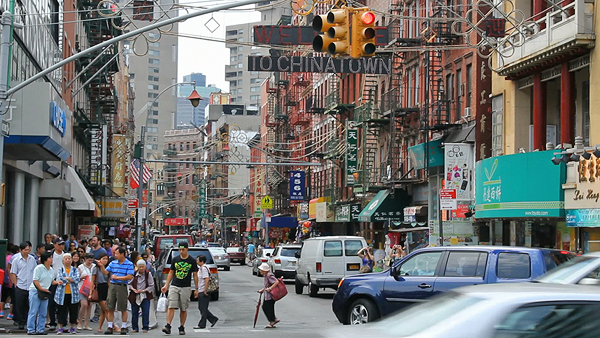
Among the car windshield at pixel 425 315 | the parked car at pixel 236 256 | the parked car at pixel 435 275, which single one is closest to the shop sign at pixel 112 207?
the parked car at pixel 236 256

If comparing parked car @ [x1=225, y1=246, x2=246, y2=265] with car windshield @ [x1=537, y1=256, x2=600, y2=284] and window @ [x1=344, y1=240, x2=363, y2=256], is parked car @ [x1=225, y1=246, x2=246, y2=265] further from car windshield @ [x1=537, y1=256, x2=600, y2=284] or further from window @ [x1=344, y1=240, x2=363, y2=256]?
car windshield @ [x1=537, y1=256, x2=600, y2=284]

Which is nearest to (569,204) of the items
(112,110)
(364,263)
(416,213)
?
(364,263)

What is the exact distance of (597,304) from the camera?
680 cm

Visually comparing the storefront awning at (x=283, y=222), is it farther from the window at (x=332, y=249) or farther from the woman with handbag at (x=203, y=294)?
the woman with handbag at (x=203, y=294)

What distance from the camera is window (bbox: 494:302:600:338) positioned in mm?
6641

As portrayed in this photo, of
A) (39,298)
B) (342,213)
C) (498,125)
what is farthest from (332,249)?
(342,213)

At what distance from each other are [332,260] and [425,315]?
20.9m

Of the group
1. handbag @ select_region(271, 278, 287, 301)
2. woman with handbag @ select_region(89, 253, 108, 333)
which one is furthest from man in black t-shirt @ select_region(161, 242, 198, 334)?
handbag @ select_region(271, 278, 287, 301)

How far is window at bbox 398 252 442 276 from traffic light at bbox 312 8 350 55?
4116 millimetres

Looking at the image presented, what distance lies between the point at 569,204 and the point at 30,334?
1544 centimetres

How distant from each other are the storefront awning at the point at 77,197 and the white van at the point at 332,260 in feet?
52.5

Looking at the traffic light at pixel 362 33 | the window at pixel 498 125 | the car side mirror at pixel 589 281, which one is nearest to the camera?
the car side mirror at pixel 589 281

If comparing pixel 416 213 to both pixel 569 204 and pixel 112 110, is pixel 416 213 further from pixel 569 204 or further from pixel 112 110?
pixel 112 110

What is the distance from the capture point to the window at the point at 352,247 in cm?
2844
